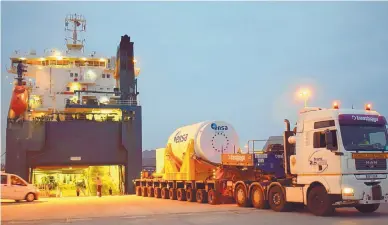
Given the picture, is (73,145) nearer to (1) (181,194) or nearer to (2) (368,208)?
(1) (181,194)

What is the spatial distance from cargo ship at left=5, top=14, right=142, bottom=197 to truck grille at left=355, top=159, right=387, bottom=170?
21.6m

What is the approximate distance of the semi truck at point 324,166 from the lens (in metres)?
14.3

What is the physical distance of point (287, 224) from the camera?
508 inches

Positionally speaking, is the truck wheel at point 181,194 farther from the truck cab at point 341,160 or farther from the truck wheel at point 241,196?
the truck cab at point 341,160

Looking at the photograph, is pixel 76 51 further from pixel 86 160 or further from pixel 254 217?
pixel 254 217

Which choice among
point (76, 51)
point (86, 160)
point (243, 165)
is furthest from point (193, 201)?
point (76, 51)

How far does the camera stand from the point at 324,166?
48.5 ft

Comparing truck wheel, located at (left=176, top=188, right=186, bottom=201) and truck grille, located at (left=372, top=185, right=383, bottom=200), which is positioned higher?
truck grille, located at (left=372, top=185, right=383, bottom=200)

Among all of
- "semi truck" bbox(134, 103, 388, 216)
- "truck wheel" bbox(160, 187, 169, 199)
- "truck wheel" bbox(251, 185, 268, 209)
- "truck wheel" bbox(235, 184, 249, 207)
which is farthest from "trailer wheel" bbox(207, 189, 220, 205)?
"truck wheel" bbox(160, 187, 169, 199)

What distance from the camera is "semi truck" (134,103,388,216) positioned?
14.3 metres

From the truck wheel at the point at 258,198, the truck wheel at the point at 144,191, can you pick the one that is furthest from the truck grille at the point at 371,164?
the truck wheel at the point at 144,191

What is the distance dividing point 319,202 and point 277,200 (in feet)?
6.42

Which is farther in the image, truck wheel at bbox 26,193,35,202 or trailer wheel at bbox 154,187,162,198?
trailer wheel at bbox 154,187,162,198

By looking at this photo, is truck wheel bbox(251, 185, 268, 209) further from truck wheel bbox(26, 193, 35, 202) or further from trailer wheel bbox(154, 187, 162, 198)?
truck wheel bbox(26, 193, 35, 202)
